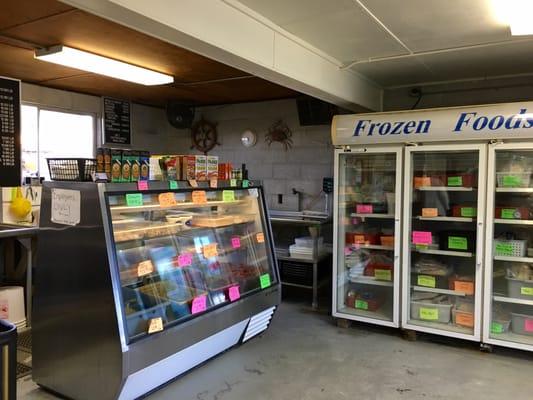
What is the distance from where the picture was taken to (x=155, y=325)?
2674mm

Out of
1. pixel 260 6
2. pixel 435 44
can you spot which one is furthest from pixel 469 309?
pixel 260 6

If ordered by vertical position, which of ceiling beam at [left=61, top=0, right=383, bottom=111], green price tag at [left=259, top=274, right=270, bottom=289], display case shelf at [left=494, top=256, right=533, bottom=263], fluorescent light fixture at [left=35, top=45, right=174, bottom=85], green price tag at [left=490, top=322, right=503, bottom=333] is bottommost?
green price tag at [left=490, top=322, right=503, bottom=333]

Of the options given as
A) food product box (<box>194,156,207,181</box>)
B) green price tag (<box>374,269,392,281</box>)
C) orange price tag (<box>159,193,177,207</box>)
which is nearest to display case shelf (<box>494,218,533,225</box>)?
green price tag (<box>374,269,392,281</box>)

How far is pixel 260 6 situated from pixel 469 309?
3.08 m

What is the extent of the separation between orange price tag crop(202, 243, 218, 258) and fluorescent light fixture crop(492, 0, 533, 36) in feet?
8.04

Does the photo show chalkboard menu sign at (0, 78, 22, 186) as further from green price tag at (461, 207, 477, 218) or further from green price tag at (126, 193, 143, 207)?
green price tag at (461, 207, 477, 218)

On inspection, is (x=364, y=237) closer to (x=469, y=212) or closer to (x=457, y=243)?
(x=457, y=243)

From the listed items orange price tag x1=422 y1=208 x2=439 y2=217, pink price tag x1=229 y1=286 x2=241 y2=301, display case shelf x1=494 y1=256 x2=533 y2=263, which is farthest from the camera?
orange price tag x1=422 y1=208 x2=439 y2=217

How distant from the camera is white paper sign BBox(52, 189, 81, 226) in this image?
2.67 metres

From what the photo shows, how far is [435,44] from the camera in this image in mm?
3408

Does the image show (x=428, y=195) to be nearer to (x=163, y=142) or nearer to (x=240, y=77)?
(x=240, y=77)

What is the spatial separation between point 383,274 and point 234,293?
1638mm

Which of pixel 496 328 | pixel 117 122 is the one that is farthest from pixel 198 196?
pixel 117 122

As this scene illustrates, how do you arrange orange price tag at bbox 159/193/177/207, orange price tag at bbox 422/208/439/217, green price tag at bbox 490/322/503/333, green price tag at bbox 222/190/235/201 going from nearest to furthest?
1. orange price tag at bbox 159/193/177/207
2. green price tag at bbox 222/190/235/201
3. green price tag at bbox 490/322/503/333
4. orange price tag at bbox 422/208/439/217
